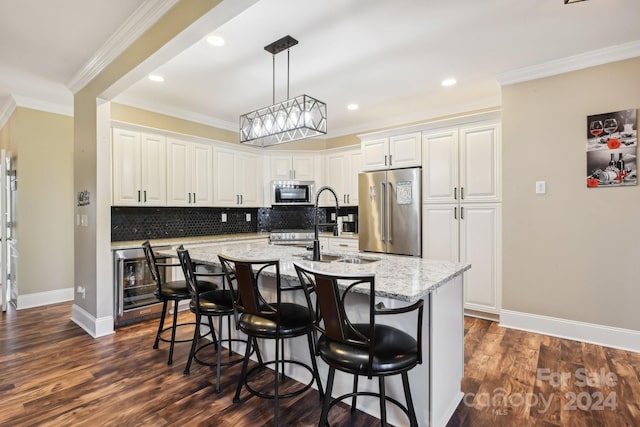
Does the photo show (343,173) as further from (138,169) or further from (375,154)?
(138,169)

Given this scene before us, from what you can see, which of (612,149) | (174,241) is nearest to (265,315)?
(174,241)

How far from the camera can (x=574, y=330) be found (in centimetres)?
296

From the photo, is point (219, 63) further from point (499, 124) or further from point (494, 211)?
point (494, 211)

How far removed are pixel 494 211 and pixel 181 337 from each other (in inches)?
137

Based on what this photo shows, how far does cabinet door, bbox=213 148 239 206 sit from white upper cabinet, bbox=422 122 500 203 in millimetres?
2749

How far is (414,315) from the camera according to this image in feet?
5.35

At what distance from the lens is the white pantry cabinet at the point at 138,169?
3.65 m

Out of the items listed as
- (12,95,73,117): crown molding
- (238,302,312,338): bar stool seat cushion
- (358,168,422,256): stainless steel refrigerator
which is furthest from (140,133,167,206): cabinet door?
(238,302,312,338): bar stool seat cushion

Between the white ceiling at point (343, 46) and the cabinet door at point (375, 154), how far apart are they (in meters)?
0.58

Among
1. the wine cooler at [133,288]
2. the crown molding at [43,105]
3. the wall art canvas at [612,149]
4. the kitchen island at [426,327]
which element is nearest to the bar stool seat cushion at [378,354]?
the kitchen island at [426,327]

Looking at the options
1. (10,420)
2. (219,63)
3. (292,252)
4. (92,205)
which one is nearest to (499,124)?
(292,252)

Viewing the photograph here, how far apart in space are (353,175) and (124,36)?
3.31 meters

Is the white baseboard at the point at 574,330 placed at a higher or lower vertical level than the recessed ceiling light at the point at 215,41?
lower

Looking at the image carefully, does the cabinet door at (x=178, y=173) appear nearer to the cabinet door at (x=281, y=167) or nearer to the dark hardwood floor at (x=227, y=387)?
the cabinet door at (x=281, y=167)
